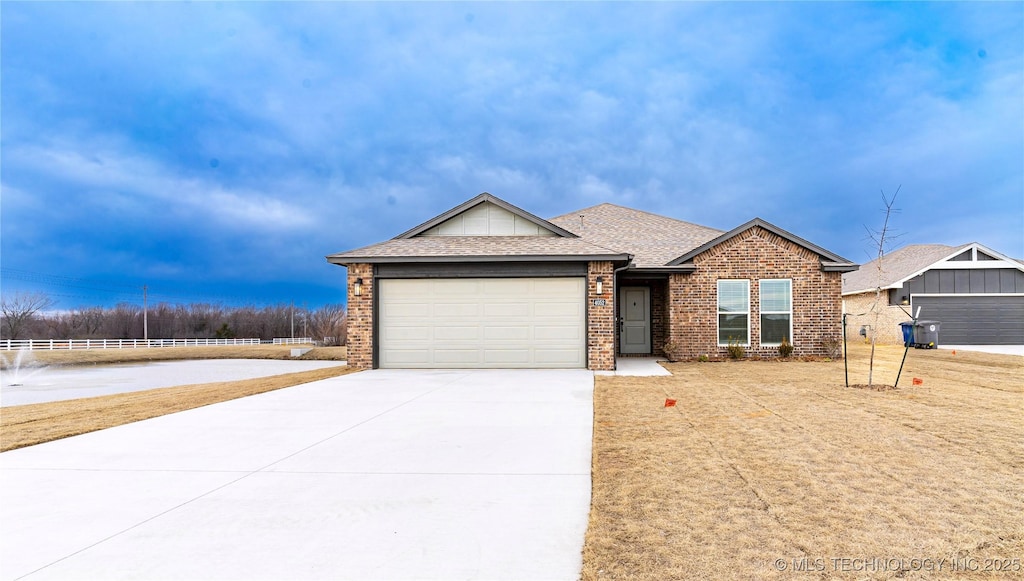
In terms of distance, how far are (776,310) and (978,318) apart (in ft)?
43.6

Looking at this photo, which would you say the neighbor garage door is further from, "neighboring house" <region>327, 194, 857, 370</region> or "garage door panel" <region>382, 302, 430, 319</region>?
"garage door panel" <region>382, 302, 430, 319</region>

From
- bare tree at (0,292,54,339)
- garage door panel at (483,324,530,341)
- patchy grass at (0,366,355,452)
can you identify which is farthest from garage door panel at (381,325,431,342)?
bare tree at (0,292,54,339)

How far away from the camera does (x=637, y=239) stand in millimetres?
17297

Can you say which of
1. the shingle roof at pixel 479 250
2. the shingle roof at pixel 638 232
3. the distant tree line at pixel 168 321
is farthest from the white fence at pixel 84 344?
the shingle roof at pixel 638 232

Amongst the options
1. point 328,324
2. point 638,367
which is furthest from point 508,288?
point 328,324

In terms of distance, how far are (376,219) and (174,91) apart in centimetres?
2633

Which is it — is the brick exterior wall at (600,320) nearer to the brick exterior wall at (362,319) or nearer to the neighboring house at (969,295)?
the brick exterior wall at (362,319)

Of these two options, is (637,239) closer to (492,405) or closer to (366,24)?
(492,405)

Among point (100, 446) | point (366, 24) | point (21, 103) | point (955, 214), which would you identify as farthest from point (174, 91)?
point (955, 214)

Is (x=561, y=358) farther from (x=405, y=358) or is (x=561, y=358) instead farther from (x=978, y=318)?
(x=978, y=318)

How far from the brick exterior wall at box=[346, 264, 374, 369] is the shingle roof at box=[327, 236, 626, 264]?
1.30 ft

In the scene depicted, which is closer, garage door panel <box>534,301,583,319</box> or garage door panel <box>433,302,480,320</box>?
garage door panel <box>534,301,583,319</box>

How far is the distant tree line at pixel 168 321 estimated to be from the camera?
50.9 metres

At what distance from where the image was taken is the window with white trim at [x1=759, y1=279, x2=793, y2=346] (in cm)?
1434
